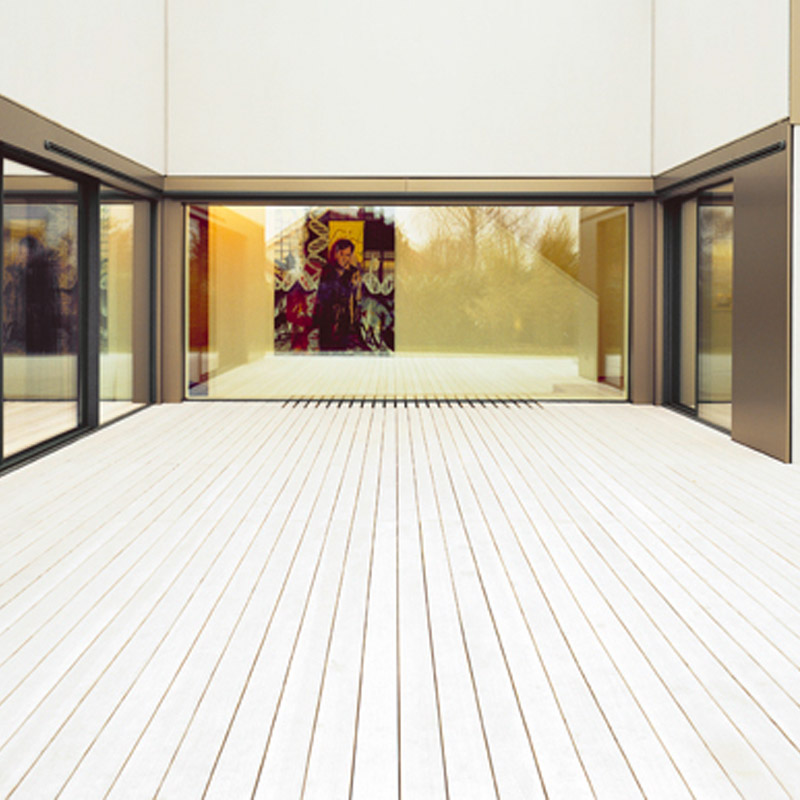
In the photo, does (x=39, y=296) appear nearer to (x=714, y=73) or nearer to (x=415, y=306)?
(x=415, y=306)

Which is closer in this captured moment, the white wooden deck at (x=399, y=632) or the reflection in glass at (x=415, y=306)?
the white wooden deck at (x=399, y=632)

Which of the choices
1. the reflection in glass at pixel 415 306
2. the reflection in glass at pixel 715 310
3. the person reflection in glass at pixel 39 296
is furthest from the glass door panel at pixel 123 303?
the reflection in glass at pixel 715 310

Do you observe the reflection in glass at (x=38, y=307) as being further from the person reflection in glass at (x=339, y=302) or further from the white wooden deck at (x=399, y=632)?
the person reflection in glass at (x=339, y=302)

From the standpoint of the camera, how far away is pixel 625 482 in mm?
6164

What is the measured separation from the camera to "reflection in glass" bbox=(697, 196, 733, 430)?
27.9 ft

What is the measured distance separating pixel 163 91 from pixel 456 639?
8.88 meters

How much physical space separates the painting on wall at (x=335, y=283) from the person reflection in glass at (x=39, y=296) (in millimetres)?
3753

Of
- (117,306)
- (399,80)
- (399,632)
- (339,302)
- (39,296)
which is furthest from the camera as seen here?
(339,302)

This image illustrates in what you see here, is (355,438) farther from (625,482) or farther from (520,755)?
(520,755)

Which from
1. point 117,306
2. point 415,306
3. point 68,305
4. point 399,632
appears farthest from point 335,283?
point 399,632

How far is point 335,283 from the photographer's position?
1101cm

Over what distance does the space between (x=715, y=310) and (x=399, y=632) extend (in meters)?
6.65

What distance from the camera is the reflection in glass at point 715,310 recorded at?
8.52 meters

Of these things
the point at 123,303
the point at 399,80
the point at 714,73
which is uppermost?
the point at 399,80
